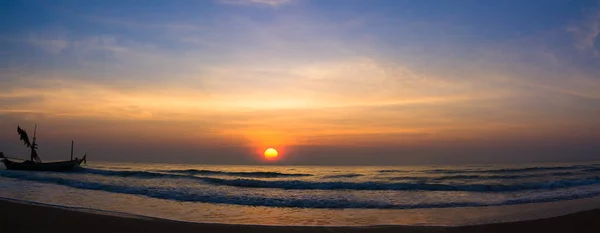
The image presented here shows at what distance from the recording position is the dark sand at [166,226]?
993 cm

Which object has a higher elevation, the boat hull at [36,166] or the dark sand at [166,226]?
the boat hull at [36,166]

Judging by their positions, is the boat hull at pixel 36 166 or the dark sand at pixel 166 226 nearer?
the dark sand at pixel 166 226

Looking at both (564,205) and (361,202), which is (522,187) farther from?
(361,202)

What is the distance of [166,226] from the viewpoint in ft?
34.1

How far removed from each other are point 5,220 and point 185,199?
26.2 ft

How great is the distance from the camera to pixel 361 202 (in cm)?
1773

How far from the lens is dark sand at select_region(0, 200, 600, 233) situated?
9930 millimetres

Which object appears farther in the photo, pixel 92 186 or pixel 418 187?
pixel 418 187

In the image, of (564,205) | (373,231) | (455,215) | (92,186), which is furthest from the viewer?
(92,186)

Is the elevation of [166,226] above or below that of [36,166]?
below

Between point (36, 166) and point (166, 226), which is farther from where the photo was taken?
point (36, 166)

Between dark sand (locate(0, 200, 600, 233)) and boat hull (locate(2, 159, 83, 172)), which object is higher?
boat hull (locate(2, 159, 83, 172))

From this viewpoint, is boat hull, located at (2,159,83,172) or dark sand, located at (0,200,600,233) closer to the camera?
dark sand, located at (0,200,600,233)

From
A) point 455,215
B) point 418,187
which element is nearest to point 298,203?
point 455,215
